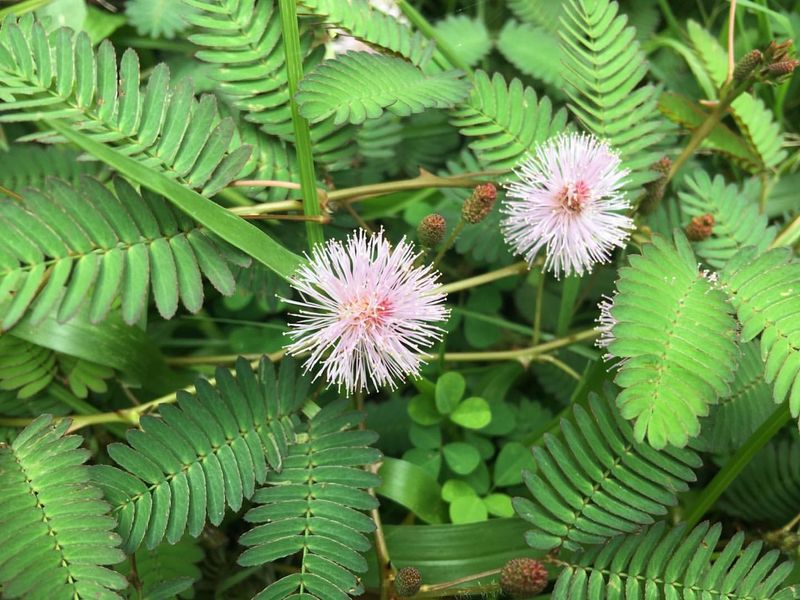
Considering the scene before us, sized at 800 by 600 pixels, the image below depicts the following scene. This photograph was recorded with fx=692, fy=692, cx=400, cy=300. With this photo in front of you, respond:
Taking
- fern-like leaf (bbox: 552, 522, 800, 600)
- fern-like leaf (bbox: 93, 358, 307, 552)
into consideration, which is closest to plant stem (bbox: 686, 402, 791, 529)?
fern-like leaf (bbox: 552, 522, 800, 600)

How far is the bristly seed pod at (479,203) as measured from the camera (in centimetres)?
136

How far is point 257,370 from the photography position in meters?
1.42

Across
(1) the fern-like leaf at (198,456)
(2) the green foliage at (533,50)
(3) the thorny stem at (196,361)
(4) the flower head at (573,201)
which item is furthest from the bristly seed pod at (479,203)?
(2) the green foliage at (533,50)

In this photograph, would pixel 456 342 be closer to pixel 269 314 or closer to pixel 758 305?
pixel 269 314

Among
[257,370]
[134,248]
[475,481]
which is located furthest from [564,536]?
[134,248]

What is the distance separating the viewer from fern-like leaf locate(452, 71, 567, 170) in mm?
1513

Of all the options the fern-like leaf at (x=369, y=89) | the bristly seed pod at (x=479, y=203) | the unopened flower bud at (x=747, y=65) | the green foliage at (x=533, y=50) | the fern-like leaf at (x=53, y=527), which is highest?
the unopened flower bud at (x=747, y=65)

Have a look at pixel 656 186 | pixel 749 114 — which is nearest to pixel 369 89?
pixel 656 186

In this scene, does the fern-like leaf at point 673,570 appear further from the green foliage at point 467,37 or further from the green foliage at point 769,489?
the green foliage at point 467,37

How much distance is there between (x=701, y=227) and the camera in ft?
4.88

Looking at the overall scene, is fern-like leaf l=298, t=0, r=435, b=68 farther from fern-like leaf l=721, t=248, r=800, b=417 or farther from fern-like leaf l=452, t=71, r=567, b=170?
fern-like leaf l=721, t=248, r=800, b=417

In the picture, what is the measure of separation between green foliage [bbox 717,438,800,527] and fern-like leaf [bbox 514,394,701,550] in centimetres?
46

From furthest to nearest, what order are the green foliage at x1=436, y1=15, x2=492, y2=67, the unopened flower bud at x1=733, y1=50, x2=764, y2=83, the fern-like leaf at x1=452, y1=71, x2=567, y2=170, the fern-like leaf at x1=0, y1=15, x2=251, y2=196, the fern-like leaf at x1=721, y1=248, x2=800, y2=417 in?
1. the green foliage at x1=436, y1=15, x2=492, y2=67
2. the fern-like leaf at x1=452, y1=71, x2=567, y2=170
3. the unopened flower bud at x1=733, y1=50, x2=764, y2=83
4. the fern-like leaf at x1=0, y1=15, x2=251, y2=196
5. the fern-like leaf at x1=721, y1=248, x2=800, y2=417

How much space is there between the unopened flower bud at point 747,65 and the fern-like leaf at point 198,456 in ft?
3.77
